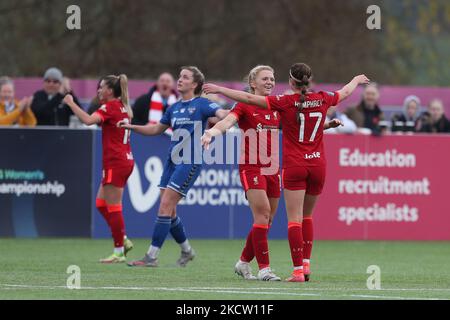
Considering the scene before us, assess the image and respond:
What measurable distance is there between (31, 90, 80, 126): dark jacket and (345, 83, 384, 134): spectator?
4608 mm

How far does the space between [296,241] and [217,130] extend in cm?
144

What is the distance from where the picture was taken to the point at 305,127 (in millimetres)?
12156

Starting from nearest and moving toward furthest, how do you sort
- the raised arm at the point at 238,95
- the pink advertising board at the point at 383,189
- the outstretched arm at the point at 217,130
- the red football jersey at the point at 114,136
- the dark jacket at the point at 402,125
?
the outstretched arm at the point at 217,130 < the raised arm at the point at 238,95 < the red football jersey at the point at 114,136 < the pink advertising board at the point at 383,189 < the dark jacket at the point at 402,125

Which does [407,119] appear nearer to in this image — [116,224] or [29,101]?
[29,101]

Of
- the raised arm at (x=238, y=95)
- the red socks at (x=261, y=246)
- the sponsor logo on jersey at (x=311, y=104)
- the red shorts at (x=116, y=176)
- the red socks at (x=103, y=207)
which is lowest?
the red socks at (x=261, y=246)

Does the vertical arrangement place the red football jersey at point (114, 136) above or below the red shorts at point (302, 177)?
above

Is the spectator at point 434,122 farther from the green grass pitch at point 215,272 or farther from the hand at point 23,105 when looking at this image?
the hand at point 23,105

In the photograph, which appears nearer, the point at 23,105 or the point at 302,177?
the point at 302,177

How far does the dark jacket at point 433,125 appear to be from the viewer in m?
21.3

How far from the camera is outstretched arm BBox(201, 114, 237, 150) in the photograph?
436 inches

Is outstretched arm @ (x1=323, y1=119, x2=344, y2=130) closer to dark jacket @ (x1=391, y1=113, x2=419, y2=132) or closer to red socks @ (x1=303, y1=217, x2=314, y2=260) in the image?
red socks @ (x1=303, y1=217, x2=314, y2=260)

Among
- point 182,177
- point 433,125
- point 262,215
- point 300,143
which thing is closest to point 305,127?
point 300,143

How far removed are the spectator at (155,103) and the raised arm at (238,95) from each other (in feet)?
23.4

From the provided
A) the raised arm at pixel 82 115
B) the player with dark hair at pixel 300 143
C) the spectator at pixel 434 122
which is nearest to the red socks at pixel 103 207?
the raised arm at pixel 82 115
